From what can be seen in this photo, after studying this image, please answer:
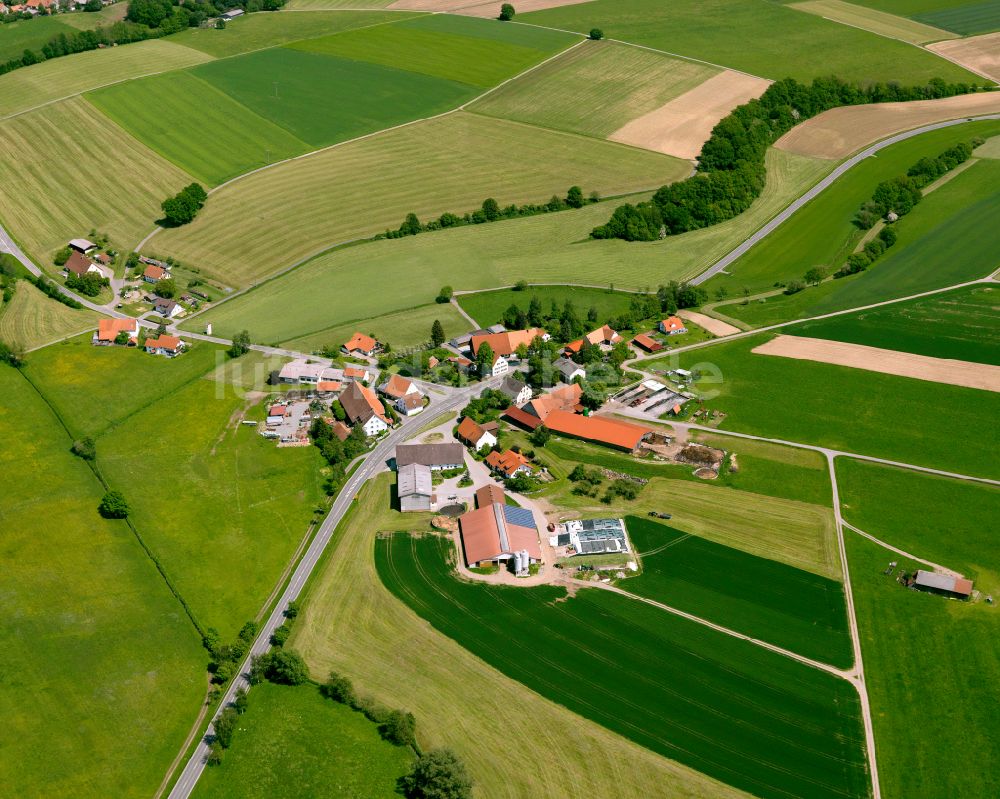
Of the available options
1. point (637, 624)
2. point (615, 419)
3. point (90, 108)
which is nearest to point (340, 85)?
point (90, 108)

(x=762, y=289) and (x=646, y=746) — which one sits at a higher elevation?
(x=762, y=289)

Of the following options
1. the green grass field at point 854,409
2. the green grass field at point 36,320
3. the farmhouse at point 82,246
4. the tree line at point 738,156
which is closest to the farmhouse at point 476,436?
the green grass field at point 854,409

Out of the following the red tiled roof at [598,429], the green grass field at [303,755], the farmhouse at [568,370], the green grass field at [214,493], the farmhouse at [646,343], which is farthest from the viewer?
the farmhouse at [646,343]

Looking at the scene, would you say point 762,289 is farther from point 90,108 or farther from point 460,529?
point 90,108

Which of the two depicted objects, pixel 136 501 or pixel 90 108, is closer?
pixel 136 501

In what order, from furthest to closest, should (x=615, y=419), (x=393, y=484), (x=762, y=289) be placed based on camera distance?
(x=762, y=289) < (x=615, y=419) < (x=393, y=484)

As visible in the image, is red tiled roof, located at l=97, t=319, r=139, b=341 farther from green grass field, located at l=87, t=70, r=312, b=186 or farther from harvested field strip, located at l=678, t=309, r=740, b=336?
harvested field strip, located at l=678, t=309, r=740, b=336

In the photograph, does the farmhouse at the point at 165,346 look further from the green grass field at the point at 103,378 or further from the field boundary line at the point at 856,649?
the field boundary line at the point at 856,649

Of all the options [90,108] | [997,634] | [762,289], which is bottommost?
[997,634]
